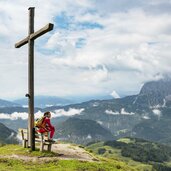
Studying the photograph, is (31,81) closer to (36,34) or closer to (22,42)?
(36,34)

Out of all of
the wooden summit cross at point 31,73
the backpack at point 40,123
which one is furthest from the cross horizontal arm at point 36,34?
the backpack at point 40,123

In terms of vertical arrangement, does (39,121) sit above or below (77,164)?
above

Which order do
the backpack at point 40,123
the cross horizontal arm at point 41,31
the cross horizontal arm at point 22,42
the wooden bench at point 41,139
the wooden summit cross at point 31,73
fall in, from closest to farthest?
the cross horizontal arm at point 41,31, the wooden bench at point 41,139, the backpack at point 40,123, the wooden summit cross at point 31,73, the cross horizontal arm at point 22,42

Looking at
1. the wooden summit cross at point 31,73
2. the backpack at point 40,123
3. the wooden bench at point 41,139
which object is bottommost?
the wooden bench at point 41,139

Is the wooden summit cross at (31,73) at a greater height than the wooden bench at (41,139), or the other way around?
the wooden summit cross at (31,73)

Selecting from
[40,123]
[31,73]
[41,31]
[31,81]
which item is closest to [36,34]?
[41,31]

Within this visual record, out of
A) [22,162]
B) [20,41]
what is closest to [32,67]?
[20,41]

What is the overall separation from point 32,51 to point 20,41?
267cm

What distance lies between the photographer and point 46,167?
25.8 meters

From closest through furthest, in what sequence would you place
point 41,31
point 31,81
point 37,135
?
point 41,31 < point 31,81 < point 37,135

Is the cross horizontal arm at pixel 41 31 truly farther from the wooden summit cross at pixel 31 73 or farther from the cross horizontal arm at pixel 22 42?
the cross horizontal arm at pixel 22 42

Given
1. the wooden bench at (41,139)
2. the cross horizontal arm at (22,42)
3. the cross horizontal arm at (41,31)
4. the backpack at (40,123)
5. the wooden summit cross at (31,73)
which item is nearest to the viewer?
the cross horizontal arm at (41,31)

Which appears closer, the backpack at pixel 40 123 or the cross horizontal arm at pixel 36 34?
the cross horizontal arm at pixel 36 34

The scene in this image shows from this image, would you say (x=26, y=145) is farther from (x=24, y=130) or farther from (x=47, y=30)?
(x=47, y=30)
